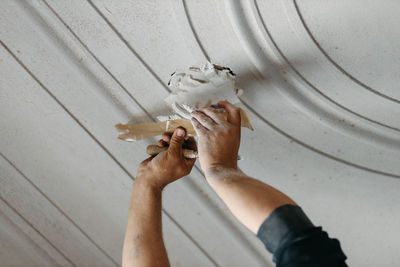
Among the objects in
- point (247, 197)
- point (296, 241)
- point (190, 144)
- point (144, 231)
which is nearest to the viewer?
point (296, 241)

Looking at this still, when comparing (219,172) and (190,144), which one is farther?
(190,144)

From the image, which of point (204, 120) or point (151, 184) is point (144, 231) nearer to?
point (151, 184)

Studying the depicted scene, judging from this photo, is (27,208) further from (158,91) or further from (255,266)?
(255,266)

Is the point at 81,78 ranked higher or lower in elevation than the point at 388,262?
higher

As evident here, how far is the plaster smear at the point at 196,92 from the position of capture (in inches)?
37.0

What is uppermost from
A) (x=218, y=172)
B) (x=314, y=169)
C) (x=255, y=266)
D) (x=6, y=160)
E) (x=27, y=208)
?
(x=6, y=160)

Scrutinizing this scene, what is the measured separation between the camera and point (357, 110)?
986 millimetres

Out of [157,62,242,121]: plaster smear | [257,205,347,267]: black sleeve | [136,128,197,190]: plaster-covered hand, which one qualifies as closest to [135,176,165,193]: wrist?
[136,128,197,190]: plaster-covered hand

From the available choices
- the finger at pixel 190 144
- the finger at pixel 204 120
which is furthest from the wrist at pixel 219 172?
the finger at pixel 190 144

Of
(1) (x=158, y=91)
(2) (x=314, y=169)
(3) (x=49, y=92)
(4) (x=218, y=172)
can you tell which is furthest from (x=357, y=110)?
(3) (x=49, y=92)

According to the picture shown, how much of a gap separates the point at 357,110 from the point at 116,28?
27.3 inches

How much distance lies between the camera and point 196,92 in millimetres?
968

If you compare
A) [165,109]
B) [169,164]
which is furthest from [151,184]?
[165,109]

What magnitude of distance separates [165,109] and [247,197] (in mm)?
472
